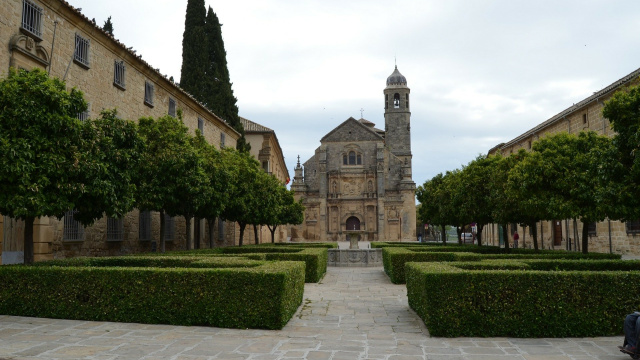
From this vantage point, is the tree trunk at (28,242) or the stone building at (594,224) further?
the stone building at (594,224)

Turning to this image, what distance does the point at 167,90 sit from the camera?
2367 centimetres

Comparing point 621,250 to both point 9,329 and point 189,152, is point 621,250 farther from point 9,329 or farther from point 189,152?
point 9,329

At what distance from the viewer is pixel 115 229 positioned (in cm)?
1864

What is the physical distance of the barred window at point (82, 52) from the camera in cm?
1611

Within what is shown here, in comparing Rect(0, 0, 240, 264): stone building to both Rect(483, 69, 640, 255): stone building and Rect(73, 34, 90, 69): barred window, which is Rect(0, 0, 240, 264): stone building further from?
Rect(483, 69, 640, 255): stone building

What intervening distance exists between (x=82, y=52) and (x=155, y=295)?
38.3 ft

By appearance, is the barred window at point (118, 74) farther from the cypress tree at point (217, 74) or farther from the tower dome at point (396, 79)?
the tower dome at point (396, 79)

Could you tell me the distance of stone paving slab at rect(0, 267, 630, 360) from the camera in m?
6.21

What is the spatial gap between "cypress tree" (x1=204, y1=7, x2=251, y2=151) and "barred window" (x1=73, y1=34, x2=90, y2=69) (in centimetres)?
1761

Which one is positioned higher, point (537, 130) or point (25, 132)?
point (537, 130)

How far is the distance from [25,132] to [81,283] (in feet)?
10.6

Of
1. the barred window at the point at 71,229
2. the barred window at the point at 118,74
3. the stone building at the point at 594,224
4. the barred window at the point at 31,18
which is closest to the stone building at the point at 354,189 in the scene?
the stone building at the point at 594,224

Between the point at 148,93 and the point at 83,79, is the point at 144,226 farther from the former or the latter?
the point at 83,79

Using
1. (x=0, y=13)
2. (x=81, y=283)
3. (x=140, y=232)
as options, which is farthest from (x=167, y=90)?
(x=81, y=283)
